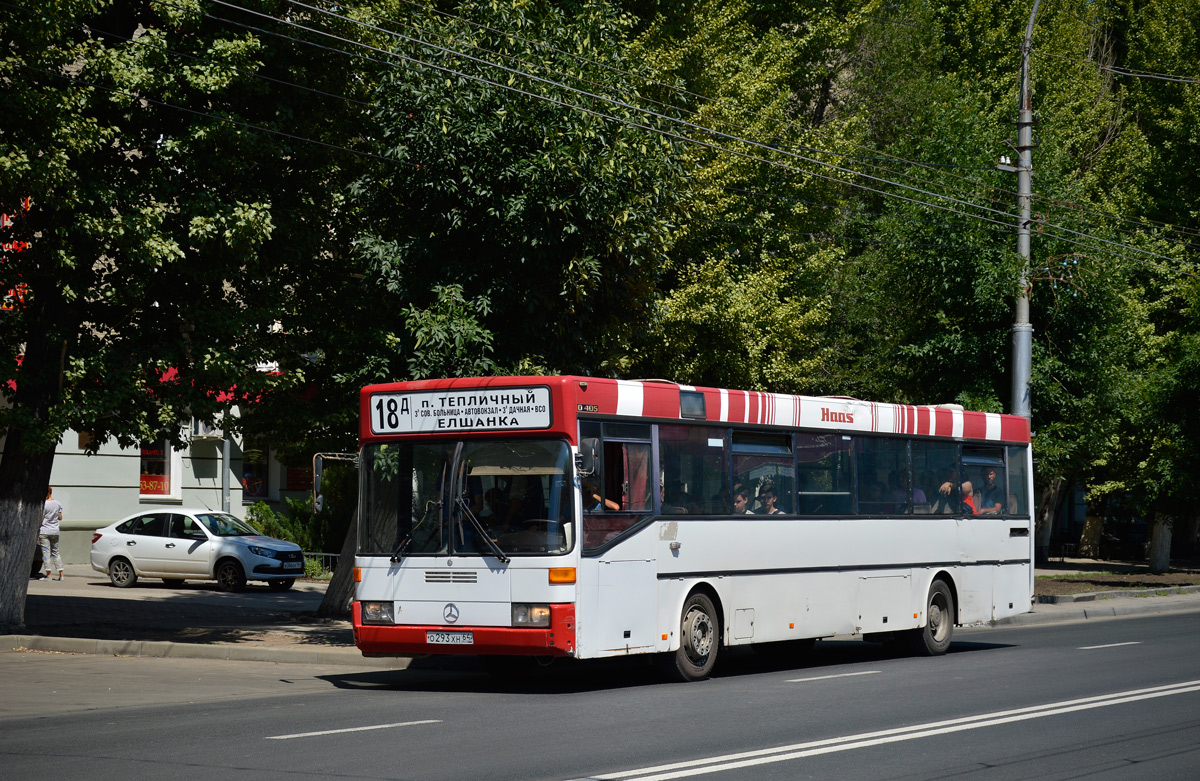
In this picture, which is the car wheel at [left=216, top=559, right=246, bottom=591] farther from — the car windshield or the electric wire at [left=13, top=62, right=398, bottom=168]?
the electric wire at [left=13, top=62, right=398, bottom=168]

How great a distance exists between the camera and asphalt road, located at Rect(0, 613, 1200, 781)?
27.8 ft

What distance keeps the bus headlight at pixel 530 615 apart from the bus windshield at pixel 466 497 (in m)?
0.49

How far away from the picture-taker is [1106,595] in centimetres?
2614

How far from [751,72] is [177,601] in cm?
1545

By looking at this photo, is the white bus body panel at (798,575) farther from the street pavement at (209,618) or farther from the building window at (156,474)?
the building window at (156,474)

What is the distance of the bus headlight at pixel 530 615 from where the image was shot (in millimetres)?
12141

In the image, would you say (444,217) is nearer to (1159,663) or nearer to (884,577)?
(884,577)

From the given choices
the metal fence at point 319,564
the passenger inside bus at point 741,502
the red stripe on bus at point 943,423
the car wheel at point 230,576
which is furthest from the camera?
the metal fence at point 319,564

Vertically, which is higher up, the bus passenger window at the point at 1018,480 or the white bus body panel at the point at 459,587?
the bus passenger window at the point at 1018,480

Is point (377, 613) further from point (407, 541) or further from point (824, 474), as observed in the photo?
point (824, 474)

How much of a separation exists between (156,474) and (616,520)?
23.3 metres

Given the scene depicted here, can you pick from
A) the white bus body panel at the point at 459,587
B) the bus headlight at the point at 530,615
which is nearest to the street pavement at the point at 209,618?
the white bus body panel at the point at 459,587

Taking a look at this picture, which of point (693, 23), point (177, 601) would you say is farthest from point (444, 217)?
point (693, 23)

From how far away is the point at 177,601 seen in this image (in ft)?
76.9
